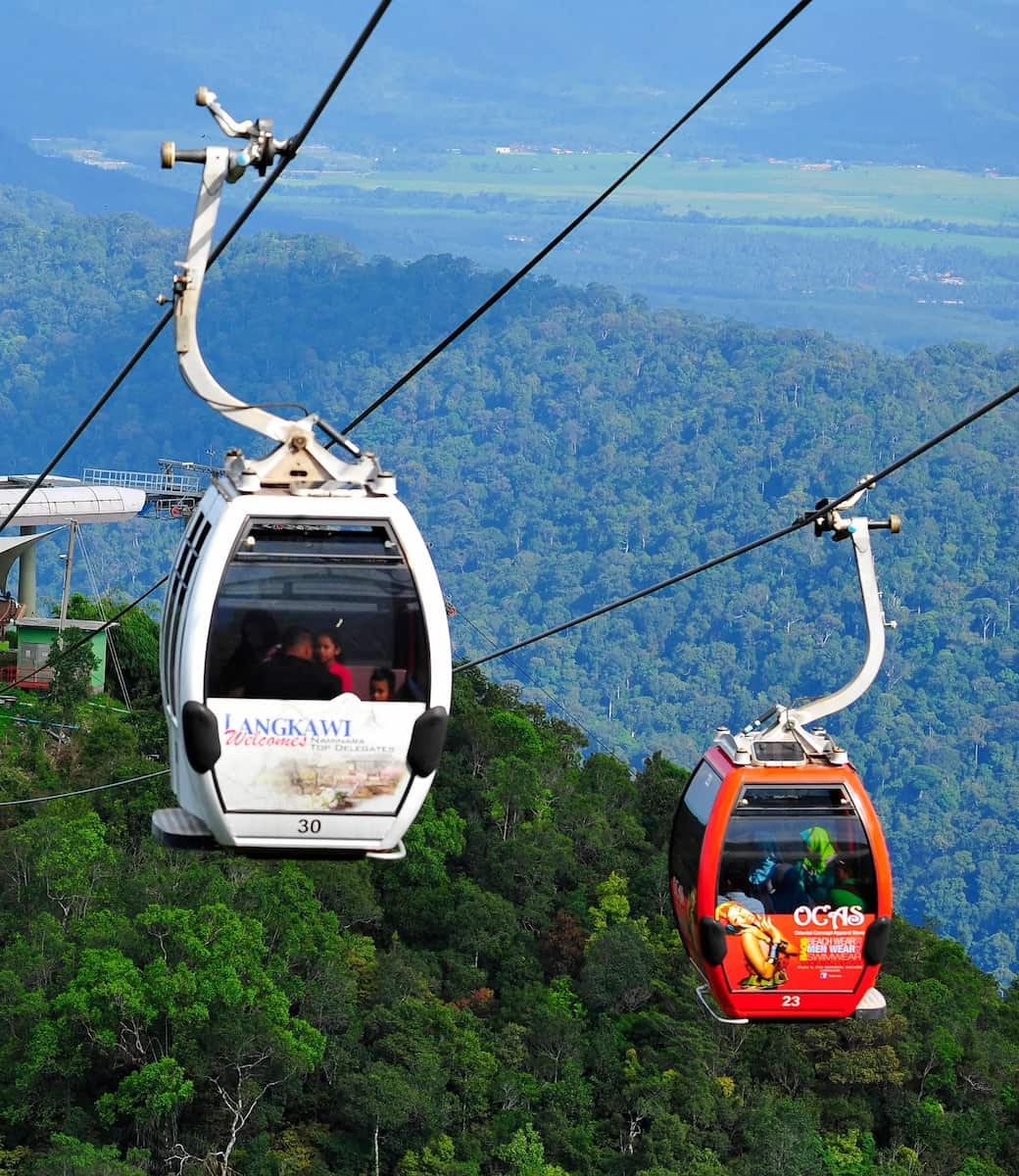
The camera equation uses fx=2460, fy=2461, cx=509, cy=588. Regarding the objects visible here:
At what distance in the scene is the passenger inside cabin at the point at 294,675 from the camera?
576 inches

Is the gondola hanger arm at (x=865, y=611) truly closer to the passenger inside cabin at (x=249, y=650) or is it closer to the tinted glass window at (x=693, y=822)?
the tinted glass window at (x=693, y=822)

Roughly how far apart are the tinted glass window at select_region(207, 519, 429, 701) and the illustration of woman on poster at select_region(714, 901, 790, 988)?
15.4 feet

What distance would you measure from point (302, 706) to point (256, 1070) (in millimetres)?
44470

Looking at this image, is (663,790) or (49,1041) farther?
(663,790)

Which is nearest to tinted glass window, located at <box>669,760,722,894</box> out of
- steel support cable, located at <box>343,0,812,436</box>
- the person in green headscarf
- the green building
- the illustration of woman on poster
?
the illustration of woman on poster

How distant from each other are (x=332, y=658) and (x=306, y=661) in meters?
0.16

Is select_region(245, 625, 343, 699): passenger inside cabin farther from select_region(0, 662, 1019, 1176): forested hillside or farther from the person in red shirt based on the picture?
select_region(0, 662, 1019, 1176): forested hillside

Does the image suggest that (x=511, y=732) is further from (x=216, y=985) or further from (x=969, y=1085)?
(x=216, y=985)

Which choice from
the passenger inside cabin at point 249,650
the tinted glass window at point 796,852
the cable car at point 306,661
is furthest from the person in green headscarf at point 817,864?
the passenger inside cabin at point 249,650

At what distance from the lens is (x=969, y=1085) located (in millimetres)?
68562

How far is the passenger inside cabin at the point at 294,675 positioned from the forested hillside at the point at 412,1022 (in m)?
38.4

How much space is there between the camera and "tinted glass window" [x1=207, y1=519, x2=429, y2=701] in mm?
14609

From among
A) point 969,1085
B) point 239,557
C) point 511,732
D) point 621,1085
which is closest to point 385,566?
point 239,557

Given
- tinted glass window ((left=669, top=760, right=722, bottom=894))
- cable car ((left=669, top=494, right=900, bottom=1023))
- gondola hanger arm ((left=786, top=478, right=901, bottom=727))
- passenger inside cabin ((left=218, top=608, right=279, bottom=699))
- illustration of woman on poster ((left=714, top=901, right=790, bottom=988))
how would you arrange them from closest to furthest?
passenger inside cabin ((left=218, top=608, right=279, bottom=699)) → cable car ((left=669, top=494, right=900, bottom=1023)) → gondola hanger arm ((left=786, top=478, right=901, bottom=727)) → tinted glass window ((left=669, top=760, right=722, bottom=894)) → illustration of woman on poster ((left=714, top=901, right=790, bottom=988))
